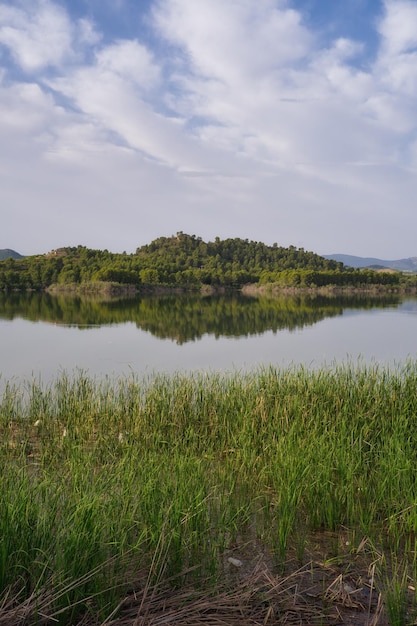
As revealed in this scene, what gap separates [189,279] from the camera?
101250mm

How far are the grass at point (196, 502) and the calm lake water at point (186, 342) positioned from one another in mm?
4257

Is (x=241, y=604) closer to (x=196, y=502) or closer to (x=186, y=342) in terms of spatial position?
(x=196, y=502)

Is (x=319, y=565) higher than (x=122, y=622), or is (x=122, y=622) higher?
(x=122, y=622)

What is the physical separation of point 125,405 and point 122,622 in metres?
5.53

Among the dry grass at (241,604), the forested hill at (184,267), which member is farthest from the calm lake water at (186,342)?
the forested hill at (184,267)

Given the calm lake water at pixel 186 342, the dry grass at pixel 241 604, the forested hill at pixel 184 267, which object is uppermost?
the forested hill at pixel 184 267

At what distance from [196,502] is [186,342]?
19752mm

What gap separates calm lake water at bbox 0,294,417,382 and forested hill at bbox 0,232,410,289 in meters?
52.6

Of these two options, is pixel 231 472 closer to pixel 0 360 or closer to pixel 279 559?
pixel 279 559

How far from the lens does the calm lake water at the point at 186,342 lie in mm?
16781

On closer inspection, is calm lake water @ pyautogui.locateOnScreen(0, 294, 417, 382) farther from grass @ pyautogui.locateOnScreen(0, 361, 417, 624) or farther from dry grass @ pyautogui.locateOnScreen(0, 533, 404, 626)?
dry grass @ pyautogui.locateOnScreen(0, 533, 404, 626)

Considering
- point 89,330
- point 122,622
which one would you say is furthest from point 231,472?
point 89,330

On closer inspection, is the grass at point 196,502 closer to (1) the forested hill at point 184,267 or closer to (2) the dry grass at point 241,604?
(2) the dry grass at point 241,604

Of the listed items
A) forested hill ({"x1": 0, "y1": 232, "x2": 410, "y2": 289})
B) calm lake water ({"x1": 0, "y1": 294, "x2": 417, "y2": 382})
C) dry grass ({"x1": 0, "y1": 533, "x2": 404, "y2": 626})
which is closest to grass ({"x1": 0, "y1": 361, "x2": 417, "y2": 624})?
dry grass ({"x1": 0, "y1": 533, "x2": 404, "y2": 626})
